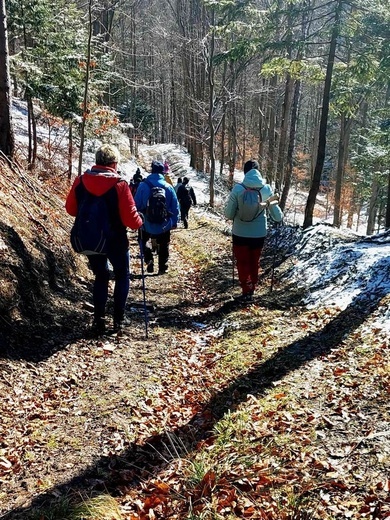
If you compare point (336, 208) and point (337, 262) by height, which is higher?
point (337, 262)

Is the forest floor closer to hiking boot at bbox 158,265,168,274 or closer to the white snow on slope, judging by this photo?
the white snow on slope

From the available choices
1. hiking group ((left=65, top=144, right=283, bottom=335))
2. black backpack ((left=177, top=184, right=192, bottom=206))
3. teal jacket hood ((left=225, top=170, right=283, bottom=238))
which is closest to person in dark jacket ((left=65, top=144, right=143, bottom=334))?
hiking group ((left=65, top=144, right=283, bottom=335))

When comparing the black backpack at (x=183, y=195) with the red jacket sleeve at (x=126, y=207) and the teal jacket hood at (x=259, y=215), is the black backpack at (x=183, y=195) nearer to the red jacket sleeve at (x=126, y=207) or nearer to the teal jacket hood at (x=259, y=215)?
the teal jacket hood at (x=259, y=215)

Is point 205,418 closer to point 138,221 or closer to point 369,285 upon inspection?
point 138,221

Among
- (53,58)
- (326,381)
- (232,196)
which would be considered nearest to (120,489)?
(326,381)

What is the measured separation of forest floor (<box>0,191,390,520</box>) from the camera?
9.62ft

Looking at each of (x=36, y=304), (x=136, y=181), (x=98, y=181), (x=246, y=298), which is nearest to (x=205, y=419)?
(x=36, y=304)

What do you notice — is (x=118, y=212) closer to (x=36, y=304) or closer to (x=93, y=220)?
(x=93, y=220)

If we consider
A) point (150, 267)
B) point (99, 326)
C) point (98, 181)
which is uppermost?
point (98, 181)

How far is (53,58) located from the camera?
14688 mm

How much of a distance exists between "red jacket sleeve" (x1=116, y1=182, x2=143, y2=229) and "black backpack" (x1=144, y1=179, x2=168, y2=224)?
3102 millimetres

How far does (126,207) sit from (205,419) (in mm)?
2508

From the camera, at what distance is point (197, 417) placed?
4141 millimetres

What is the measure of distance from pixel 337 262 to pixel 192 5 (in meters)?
27.2
